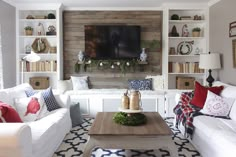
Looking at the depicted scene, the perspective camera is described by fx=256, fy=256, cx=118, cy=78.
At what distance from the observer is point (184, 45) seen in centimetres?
594

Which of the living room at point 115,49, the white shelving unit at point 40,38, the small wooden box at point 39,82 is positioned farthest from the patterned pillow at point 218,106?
A: the small wooden box at point 39,82

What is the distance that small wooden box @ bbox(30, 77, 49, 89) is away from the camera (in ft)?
19.1

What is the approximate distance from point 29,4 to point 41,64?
1.32 m

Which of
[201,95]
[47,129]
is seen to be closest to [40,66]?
[47,129]

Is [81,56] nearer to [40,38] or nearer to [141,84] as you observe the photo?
[40,38]

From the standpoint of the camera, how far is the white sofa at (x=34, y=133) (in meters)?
2.21

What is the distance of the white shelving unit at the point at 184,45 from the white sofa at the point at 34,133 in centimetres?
261

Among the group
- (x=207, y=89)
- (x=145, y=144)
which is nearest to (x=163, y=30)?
(x=207, y=89)

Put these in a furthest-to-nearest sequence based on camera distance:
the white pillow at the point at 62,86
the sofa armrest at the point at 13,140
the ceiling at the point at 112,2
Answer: the white pillow at the point at 62,86 → the ceiling at the point at 112,2 → the sofa armrest at the point at 13,140

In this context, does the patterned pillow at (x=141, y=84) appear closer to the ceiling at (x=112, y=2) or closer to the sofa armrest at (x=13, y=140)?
the ceiling at (x=112, y=2)

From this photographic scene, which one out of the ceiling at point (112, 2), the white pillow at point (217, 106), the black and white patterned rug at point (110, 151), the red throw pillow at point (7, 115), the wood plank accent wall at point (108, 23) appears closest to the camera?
the red throw pillow at point (7, 115)

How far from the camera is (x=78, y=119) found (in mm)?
4848

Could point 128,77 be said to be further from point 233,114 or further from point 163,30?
point 233,114

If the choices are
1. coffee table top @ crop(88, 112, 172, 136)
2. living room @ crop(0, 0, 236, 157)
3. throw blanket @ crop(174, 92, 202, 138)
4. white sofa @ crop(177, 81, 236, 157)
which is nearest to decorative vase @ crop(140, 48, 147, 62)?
living room @ crop(0, 0, 236, 157)
